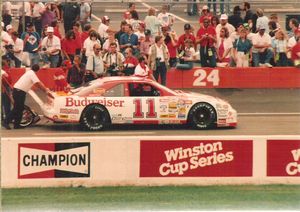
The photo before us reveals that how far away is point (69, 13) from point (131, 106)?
17.6ft

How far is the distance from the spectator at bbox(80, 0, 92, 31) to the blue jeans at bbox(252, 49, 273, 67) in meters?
4.35

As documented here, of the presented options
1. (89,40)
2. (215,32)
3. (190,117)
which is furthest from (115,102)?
(215,32)

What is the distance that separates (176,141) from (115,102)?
17.7 feet

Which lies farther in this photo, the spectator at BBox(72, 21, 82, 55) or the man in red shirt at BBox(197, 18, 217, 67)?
the man in red shirt at BBox(197, 18, 217, 67)

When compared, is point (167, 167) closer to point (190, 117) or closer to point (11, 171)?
point (11, 171)

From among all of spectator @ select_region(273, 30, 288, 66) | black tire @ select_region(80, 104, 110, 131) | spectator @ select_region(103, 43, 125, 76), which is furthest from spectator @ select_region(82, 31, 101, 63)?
spectator @ select_region(273, 30, 288, 66)

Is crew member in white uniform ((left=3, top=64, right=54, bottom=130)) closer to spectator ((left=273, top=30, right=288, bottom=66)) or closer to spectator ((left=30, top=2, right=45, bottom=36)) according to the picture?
spectator ((left=30, top=2, right=45, bottom=36))

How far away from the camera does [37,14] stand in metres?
29.2

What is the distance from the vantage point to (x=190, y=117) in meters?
25.3

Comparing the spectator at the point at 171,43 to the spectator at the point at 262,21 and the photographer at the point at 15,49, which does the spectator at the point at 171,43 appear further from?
the photographer at the point at 15,49

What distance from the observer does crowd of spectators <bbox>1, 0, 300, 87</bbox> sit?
27812 mm

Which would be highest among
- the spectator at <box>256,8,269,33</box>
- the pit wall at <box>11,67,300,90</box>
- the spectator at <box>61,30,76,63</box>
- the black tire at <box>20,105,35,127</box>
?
the spectator at <box>256,8,269,33</box>

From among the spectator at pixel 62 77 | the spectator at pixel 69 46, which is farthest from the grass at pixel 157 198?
the spectator at pixel 69 46

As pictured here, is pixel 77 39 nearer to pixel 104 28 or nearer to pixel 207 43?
pixel 104 28
